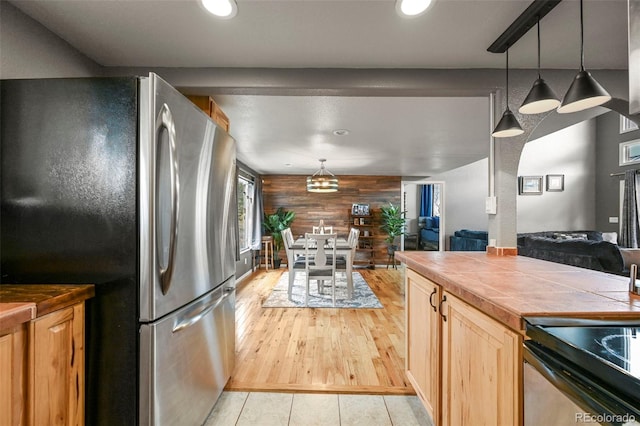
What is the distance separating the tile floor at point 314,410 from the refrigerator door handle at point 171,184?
107cm

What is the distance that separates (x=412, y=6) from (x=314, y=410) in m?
2.29

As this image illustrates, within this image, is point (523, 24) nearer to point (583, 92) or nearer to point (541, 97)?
point (541, 97)

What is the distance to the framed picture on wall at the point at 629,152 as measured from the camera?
21.1 feet

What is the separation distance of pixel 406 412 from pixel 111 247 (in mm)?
1879

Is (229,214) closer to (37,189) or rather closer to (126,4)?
(37,189)

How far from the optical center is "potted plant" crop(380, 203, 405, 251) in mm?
7074

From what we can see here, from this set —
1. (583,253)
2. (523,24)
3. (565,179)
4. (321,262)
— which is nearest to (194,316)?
(523,24)

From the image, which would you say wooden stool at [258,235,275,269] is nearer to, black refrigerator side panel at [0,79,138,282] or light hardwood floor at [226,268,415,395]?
light hardwood floor at [226,268,415,395]

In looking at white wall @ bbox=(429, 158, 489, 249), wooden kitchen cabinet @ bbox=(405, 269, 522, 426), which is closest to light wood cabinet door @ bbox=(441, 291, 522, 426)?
wooden kitchen cabinet @ bbox=(405, 269, 522, 426)

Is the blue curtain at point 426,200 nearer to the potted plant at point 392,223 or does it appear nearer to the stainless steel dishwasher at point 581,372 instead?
the potted plant at point 392,223

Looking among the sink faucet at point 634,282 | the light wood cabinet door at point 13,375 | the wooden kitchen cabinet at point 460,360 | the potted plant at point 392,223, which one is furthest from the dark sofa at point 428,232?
the light wood cabinet door at point 13,375

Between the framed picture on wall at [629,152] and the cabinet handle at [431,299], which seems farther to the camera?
the framed picture on wall at [629,152]

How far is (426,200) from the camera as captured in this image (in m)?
9.71

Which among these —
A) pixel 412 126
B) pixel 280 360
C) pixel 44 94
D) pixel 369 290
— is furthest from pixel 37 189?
pixel 369 290
